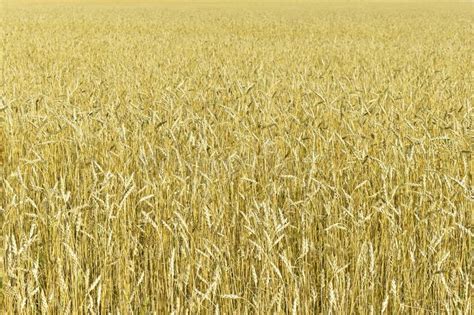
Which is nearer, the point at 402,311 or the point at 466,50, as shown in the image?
the point at 402,311

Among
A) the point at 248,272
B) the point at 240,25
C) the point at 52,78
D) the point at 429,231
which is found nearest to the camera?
the point at 248,272

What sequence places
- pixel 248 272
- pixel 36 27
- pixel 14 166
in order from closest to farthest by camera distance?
pixel 248 272, pixel 14 166, pixel 36 27

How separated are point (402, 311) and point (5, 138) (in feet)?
9.88

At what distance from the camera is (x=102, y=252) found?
2336 millimetres

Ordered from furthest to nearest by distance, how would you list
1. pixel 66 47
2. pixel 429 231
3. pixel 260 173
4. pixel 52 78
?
pixel 66 47
pixel 52 78
pixel 260 173
pixel 429 231

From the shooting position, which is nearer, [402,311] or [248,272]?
[402,311]

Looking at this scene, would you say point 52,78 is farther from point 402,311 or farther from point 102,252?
point 402,311

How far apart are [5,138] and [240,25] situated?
17.3 m

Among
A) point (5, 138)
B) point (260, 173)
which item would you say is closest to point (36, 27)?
point (5, 138)

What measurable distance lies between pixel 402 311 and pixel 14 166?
2.60m

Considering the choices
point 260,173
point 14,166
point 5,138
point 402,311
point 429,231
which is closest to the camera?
point 402,311

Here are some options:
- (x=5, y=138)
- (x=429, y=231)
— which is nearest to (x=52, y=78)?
(x=5, y=138)

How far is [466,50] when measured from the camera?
36.5 ft

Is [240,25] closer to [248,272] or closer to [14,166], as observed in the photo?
[14,166]
